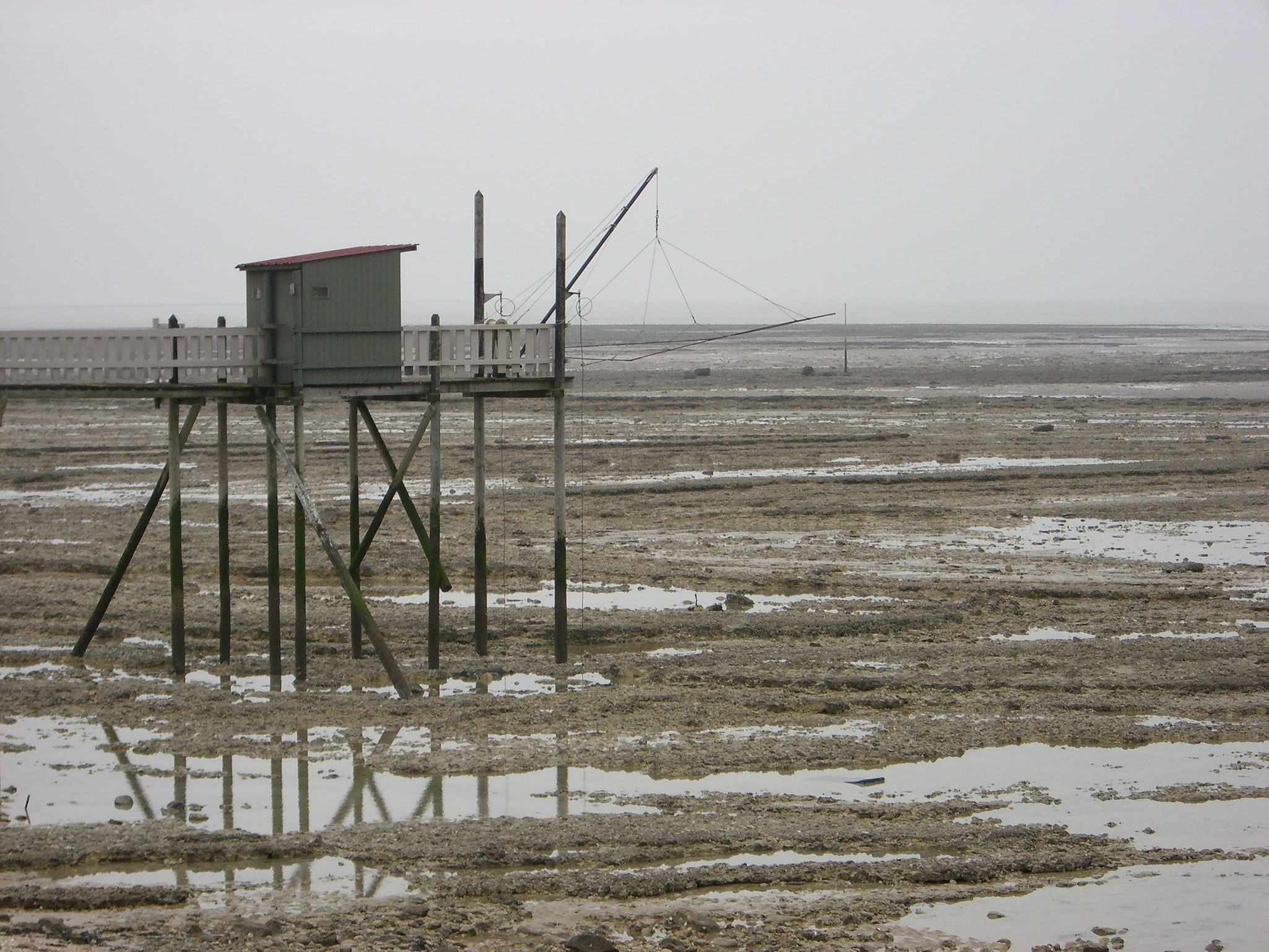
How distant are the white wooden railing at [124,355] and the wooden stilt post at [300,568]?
1.10 metres

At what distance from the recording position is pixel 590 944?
12875mm

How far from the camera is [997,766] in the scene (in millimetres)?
18234

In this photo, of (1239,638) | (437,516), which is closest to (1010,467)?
(1239,638)

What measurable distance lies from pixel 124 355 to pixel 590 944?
1187 centimetres

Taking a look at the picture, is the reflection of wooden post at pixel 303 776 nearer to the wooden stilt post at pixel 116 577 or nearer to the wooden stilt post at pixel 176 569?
the wooden stilt post at pixel 176 569

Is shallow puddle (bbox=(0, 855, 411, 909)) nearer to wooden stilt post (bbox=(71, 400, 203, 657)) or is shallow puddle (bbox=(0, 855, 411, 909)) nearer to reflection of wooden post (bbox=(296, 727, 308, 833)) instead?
reflection of wooden post (bbox=(296, 727, 308, 833))

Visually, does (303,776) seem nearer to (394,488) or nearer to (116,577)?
(394,488)

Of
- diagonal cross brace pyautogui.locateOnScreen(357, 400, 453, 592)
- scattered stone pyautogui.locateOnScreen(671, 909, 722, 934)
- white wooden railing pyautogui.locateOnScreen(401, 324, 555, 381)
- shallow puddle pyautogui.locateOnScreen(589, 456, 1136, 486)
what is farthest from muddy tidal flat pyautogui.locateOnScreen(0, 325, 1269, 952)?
white wooden railing pyautogui.locateOnScreen(401, 324, 555, 381)

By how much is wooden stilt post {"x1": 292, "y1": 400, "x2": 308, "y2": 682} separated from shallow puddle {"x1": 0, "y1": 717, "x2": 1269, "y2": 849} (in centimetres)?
291

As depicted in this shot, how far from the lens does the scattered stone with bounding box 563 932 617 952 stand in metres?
12.8

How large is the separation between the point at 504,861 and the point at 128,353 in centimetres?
983

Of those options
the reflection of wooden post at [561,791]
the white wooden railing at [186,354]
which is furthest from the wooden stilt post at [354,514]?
the reflection of wooden post at [561,791]

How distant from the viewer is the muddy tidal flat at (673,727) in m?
14.1

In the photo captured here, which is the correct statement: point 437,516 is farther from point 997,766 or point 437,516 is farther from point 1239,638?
point 1239,638
